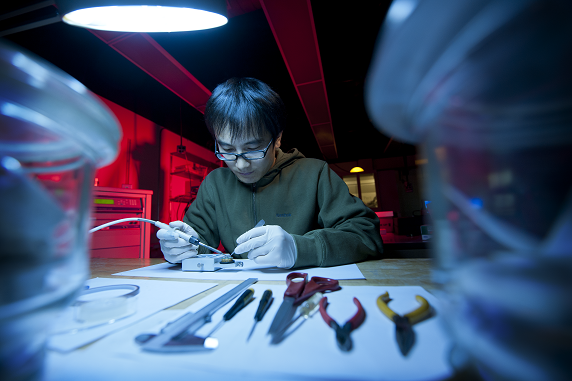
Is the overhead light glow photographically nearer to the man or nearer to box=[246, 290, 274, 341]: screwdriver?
the man

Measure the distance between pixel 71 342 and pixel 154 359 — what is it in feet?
0.33

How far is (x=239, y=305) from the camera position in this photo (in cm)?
30

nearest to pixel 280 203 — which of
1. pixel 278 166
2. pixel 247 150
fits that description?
pixel 278 166

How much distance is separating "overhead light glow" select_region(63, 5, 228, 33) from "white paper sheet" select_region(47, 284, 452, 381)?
0.76 metres

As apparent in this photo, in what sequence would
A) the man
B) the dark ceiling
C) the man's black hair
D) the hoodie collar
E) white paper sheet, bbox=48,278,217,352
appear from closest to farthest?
1. white paper sheet, bbox=48,278,217,352
2. the man
3. the man's black hair
4. the hoodie collar
5. the dark ceiling

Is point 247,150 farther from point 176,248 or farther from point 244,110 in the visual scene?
point 176,248

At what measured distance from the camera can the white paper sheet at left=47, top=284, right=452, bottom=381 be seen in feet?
0.57

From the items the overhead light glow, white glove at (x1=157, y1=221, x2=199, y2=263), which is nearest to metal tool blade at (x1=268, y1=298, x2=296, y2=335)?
white glove at (x1=157, y1=221, x2=199, y2=263)

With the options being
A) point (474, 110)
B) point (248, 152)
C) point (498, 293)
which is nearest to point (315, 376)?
point (498, 293)

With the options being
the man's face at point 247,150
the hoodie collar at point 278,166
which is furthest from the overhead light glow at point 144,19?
the hoodie collar at point 278,166

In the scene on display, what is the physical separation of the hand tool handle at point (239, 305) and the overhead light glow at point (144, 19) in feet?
2.34

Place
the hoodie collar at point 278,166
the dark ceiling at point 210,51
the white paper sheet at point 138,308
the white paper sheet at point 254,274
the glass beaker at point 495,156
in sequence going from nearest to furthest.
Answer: the glass beaker at point 495,156 < the white paper sheet at point 138,308 < the white paper sheet at point 254,274 < the hoodie collar at point 278,166 < the dark ceiling at point 210,51

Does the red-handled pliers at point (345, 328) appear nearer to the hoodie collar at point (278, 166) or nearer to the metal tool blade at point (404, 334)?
the metal tool blade at point (404, 334)

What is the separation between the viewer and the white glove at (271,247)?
0.55 metres
